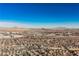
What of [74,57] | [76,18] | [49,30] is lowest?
[74,57]

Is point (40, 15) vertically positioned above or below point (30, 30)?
above

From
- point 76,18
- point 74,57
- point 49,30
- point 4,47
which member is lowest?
point 74,57

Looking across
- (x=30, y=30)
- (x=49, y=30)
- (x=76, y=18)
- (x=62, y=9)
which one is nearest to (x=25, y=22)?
(x=30, y=30)

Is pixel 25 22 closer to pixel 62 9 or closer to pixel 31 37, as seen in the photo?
pixel 31 37

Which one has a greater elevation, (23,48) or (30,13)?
(30,13)

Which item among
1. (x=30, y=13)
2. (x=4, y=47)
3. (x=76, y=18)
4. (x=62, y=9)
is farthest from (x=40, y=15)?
(x=4, y=47)

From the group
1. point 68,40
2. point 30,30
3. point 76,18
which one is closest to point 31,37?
point 30,30

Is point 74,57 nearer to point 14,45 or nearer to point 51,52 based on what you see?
point 51,52

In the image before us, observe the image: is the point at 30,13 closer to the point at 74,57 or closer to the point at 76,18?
the point at 76,18
